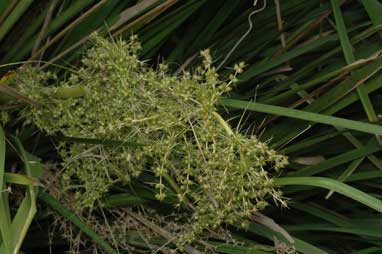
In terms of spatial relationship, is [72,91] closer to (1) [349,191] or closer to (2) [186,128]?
(2) [186,128]

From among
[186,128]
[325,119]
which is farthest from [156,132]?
[325,119]

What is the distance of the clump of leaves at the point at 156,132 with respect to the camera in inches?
38.5

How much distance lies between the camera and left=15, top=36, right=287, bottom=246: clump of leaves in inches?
38.5

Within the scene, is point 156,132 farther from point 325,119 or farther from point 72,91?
point 325,119

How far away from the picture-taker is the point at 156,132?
41.6 inches

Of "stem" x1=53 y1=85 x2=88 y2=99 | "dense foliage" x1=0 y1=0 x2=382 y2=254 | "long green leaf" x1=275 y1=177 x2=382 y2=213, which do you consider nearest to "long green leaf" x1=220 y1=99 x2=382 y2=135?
"dense foliage" x1=0 y1=0 x2=382 y2=254

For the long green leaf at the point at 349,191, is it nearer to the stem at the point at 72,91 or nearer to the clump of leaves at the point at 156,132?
the clump of leaves at the point at 156,132

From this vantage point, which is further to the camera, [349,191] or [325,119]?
[325,119]

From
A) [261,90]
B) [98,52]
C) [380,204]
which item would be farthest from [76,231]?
[380,204]

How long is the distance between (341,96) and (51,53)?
598mm

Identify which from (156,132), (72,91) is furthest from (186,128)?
(72,91)

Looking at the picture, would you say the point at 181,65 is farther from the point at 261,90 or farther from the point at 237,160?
the point at 237,160

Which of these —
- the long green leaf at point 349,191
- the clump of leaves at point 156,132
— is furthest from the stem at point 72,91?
the long green leaf at point 349,191

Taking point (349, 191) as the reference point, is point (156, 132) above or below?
above
